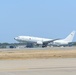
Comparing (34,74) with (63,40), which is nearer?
(34,74)

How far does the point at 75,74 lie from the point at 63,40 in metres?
121

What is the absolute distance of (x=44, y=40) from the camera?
416ft

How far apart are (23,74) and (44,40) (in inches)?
4280

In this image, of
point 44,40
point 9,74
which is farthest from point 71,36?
point 9,74

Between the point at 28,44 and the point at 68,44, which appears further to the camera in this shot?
the point at 68,44

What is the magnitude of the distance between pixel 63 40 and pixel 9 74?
120m

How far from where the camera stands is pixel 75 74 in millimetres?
17641

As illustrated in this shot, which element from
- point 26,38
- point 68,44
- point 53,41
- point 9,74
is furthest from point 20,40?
point 9,74

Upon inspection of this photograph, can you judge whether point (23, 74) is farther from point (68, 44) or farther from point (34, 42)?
point (68, 44)

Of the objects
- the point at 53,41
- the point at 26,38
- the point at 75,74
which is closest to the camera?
the point at 75,74

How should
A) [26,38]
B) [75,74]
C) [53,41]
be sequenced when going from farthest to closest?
[53,41], [26,38], [75,74]

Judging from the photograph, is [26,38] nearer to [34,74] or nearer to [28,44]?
[28,44]

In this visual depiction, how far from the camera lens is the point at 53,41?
432 ft

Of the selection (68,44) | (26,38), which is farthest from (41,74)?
(68,44)
